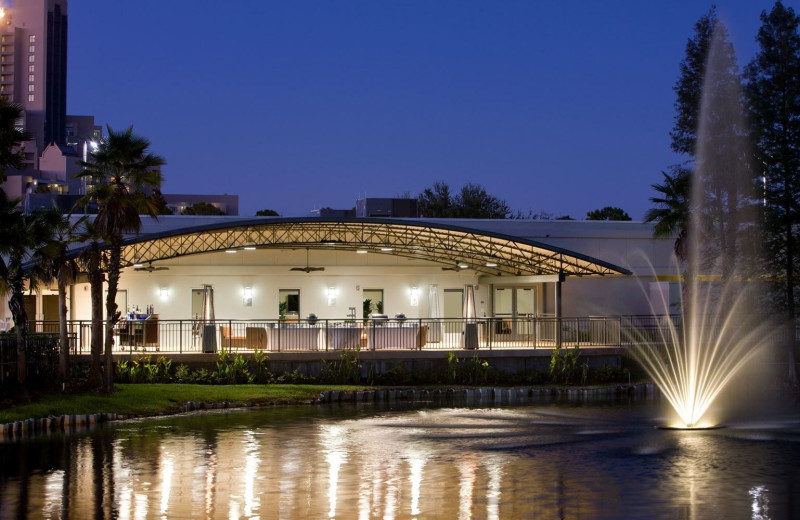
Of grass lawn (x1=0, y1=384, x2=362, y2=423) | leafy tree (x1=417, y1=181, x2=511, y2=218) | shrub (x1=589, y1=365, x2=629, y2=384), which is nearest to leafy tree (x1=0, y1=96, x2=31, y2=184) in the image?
grass lawn (x1=0, y1=384, x2=362, y2=423)

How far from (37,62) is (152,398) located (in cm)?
18048

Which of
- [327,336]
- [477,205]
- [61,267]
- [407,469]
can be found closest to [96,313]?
[61,267]

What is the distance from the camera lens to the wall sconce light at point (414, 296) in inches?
1750

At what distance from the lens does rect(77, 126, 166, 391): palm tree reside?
84.4ft

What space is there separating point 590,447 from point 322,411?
29.1 feet

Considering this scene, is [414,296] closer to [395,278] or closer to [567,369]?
[395,278]

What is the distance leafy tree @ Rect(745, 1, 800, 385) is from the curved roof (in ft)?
19.0

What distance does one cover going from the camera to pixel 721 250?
36.8 metres

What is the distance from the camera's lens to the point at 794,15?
3400 cm

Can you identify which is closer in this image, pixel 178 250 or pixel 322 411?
pixel 322 411

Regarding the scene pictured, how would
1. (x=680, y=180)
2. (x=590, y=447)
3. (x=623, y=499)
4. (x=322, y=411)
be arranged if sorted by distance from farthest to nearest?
(x=680, y=180) < (x=322, y=411) < (x=590, y=447) < (x=623, y=499)

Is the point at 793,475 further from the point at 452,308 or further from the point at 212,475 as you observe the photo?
the point at 452,308

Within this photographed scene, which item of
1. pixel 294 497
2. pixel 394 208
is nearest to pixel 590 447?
pixel 294 497

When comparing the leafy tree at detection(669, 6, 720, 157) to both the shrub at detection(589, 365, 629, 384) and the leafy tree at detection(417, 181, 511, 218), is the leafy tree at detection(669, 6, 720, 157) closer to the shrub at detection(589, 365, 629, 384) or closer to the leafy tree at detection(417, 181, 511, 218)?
the shrub at detection(589, 365, 629, 384)
